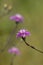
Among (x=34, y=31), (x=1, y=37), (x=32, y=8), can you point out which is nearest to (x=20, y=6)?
(x=32, y=8)

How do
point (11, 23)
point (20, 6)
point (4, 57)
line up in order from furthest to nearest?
point (20, 6) → point (11, 23) → point (4, 57)

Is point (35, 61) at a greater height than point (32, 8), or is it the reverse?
point (32, 8)

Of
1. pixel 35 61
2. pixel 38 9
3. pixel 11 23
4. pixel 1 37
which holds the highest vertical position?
pixel 38 9

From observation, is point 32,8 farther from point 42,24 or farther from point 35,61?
point 35,61

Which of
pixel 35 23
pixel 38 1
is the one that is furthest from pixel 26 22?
pixel 38 1

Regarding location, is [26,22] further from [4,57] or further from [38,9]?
[4,57]

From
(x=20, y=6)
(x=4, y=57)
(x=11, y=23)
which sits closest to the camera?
(x=4, y=57)

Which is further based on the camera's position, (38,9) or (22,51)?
(38,9)
